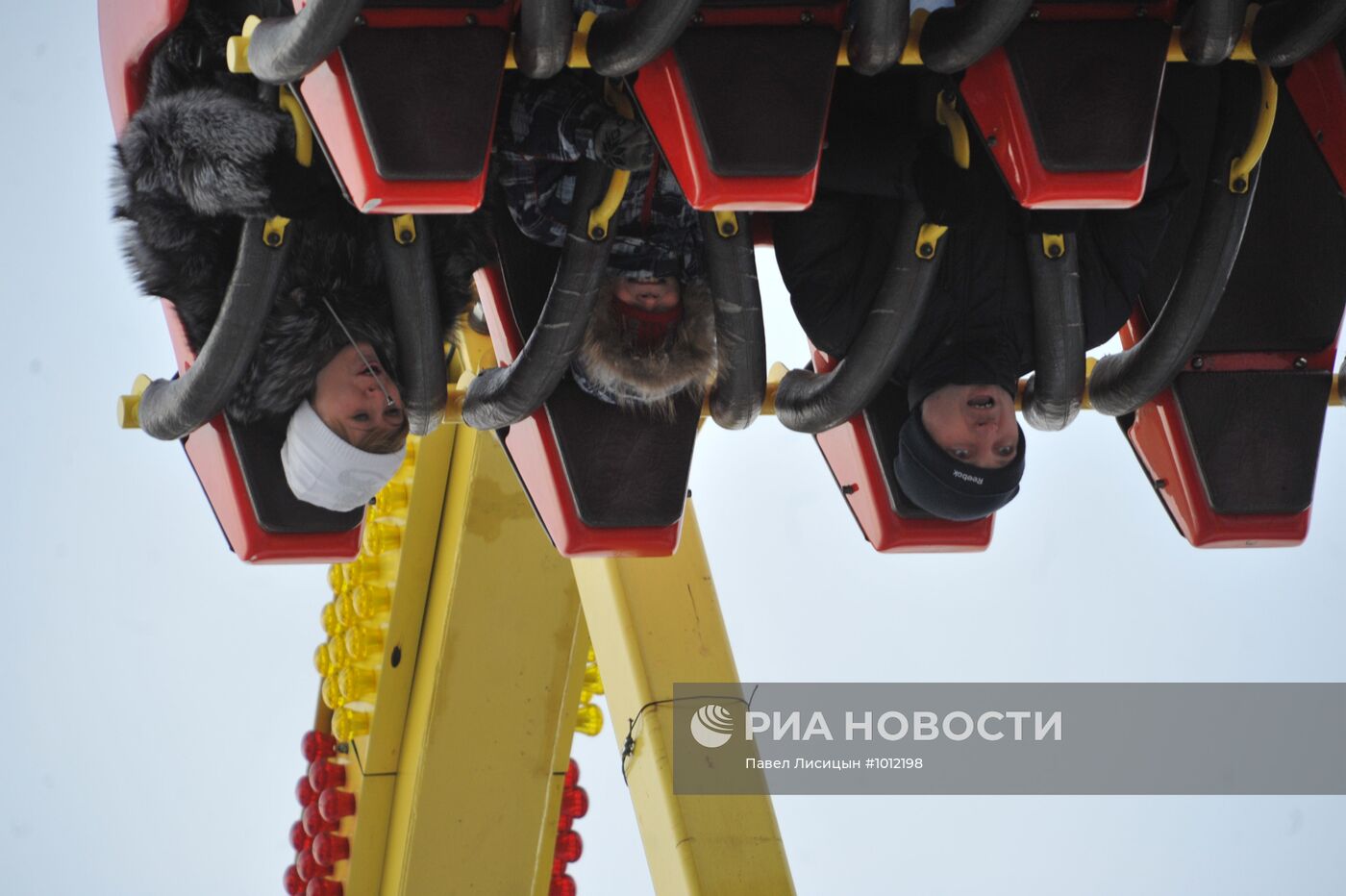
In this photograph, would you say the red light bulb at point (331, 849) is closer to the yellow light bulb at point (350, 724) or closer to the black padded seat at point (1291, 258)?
the yellow light bulb at point (350, 724)

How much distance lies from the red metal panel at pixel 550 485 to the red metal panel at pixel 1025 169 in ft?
1.87

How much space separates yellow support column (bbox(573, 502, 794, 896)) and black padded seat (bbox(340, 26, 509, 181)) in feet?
3.26

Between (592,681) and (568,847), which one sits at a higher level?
(592,681)

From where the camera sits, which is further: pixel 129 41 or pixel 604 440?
pixel 604 440

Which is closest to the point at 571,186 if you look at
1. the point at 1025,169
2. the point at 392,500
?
the point at 1025,169

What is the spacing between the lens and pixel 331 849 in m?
2.73

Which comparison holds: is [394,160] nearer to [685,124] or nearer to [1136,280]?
[685,124]

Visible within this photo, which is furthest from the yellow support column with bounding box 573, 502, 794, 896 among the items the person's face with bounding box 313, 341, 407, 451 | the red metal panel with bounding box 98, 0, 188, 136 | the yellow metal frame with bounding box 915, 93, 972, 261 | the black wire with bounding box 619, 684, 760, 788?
the red metal panel with bounding box 98, 0, 188, 136

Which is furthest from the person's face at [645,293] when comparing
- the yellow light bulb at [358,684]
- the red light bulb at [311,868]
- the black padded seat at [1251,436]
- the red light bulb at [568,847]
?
the red light bulb at [568,847]

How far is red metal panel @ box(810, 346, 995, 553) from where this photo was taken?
205cm

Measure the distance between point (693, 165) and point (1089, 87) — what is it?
0.34 meters

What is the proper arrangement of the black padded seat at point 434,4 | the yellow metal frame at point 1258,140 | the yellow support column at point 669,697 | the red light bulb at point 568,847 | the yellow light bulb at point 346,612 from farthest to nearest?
the red light bulb at point 568,847 → the yellow light bulb at point 346,612 → the yellow support column at point 669,697 → the yellow metal frame at point 1258,140 → the black padded seat at point 434,4

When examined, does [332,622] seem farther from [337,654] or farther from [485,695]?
[485,695]

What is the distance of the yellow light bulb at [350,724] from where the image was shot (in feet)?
8.76
